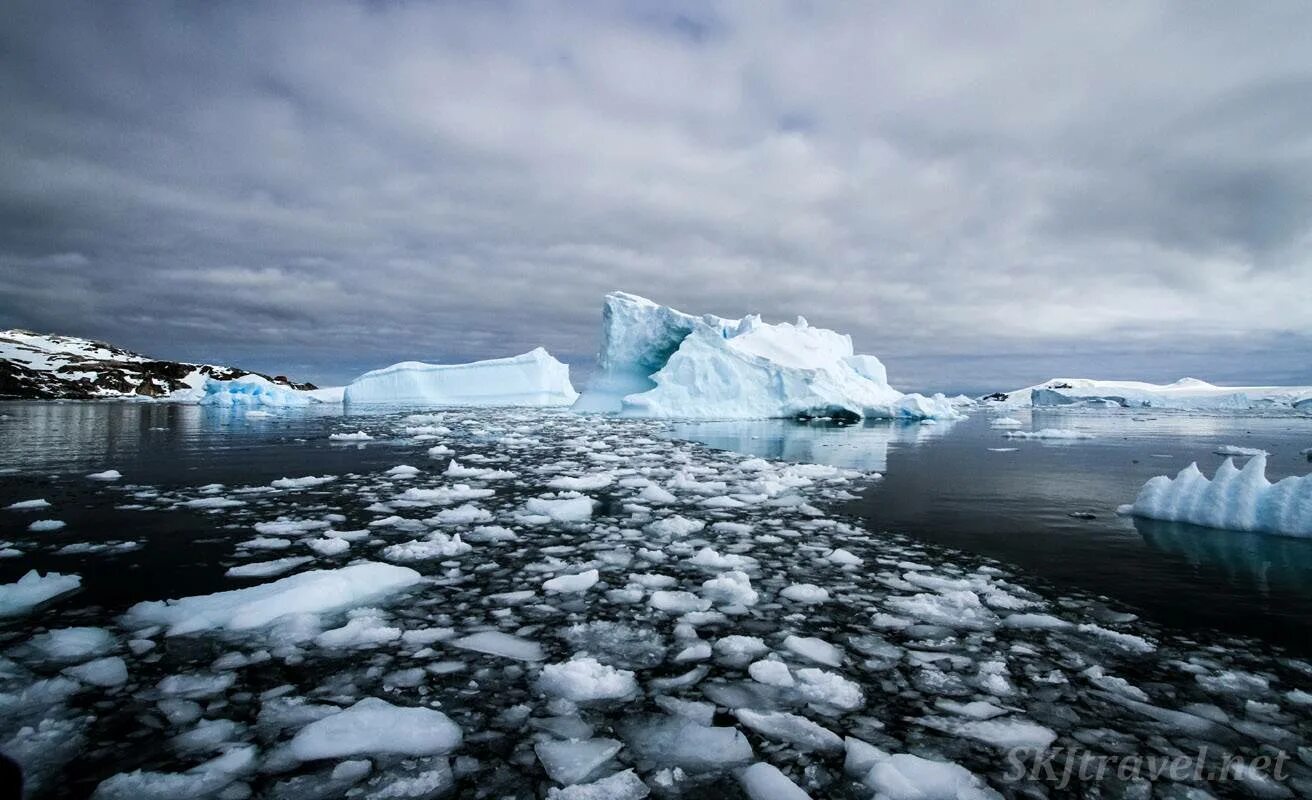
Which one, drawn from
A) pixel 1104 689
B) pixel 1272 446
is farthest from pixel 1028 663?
pixel 1272 446

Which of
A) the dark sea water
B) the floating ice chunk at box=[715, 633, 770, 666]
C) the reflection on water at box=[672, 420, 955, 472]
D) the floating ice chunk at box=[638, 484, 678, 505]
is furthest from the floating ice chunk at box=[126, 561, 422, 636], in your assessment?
the reflection on water at box=[672, 420, 955, 472]

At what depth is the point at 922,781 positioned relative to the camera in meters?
1.88

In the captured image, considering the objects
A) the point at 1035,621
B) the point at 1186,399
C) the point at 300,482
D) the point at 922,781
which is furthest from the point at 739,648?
the point at 1186,399

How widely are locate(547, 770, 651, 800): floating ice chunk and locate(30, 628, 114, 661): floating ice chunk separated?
2.37 m

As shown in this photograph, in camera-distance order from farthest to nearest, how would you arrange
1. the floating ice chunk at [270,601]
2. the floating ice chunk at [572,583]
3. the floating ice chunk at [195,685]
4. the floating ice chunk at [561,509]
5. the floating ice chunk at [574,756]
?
the floating ice chunk at [561,509] < the floating ice chunk at [572,583] < the floating ice chunk at [270,601] < the floating ice chunk at [195,685] < the floating ice chunk at [574,756]

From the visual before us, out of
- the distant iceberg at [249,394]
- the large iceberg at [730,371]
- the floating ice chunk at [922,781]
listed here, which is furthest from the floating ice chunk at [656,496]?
the distant iceberg at [249,394]

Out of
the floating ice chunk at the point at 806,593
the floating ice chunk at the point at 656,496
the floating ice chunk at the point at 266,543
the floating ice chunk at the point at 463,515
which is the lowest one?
the floating ice chunk at the point at 806,593

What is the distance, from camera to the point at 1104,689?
8.17 ft

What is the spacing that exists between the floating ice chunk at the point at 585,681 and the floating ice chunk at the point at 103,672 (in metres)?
1.70

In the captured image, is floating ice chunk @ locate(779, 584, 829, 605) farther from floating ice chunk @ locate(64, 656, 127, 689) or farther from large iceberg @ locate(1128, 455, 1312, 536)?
large iceberg @ locate(1128, 455, 1312, 536)

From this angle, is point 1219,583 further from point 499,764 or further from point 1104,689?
point 499,764

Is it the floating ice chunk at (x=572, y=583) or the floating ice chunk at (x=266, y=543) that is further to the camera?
the floating ice chunk at (x=266, y=543)

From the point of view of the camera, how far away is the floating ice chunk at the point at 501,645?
278 cm

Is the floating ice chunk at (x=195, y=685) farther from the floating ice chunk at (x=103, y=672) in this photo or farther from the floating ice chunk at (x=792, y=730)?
the floating ice chunk at (x=792, y=730)
